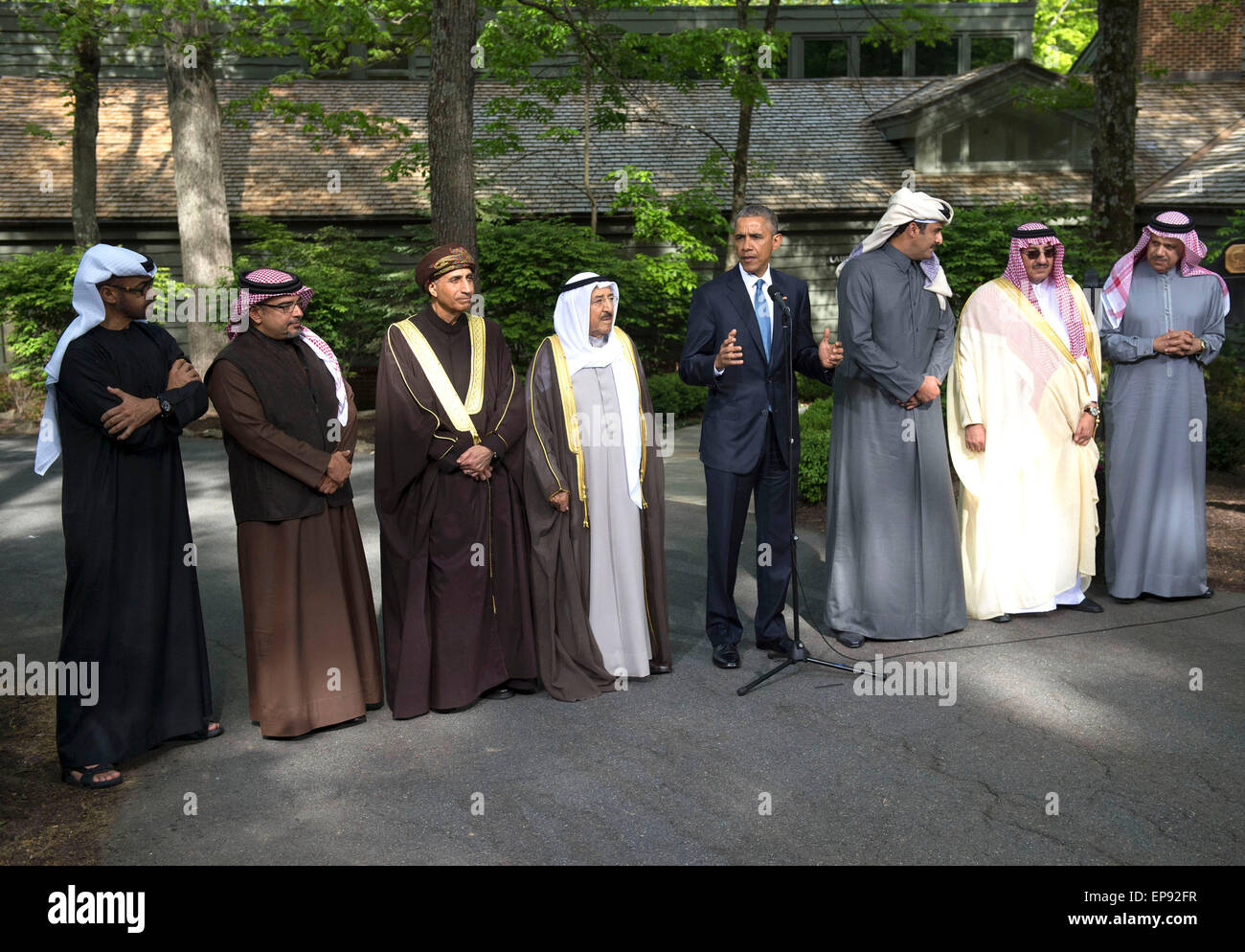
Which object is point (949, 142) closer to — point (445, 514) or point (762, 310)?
point (762, 310)

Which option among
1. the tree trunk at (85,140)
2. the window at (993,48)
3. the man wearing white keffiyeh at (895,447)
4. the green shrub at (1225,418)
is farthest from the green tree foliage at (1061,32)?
the man wearing white keffiyeh at (895,447)

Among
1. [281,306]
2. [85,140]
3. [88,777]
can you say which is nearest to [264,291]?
[281,306]

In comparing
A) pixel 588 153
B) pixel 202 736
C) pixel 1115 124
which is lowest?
pixel 202 736

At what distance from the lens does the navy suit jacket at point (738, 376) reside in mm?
6508

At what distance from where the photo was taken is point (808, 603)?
7.68 m

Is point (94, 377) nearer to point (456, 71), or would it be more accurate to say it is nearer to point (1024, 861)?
point (1024, 861)

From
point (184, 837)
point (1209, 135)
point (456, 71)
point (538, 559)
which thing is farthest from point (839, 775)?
point (1209, 135)

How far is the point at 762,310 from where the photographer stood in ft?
21.7

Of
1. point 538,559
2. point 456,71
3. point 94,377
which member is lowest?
point 538,559

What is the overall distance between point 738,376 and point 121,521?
3.25 meters

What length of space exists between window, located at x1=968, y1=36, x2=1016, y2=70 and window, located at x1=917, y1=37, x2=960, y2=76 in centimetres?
46

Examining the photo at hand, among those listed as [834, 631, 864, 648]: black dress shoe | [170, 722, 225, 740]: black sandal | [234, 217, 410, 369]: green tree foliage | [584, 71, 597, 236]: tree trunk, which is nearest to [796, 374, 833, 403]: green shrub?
[584, 71, 597, 236]: tree trunk

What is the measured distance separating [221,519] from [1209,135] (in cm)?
2251

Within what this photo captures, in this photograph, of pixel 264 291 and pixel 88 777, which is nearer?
pixel 88 777
